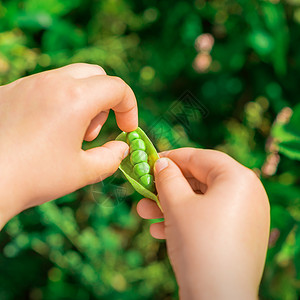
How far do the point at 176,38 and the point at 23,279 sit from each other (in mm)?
1322

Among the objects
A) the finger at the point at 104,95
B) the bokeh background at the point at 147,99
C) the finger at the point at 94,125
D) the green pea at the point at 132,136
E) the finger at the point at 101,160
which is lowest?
the bokeh background at the point at 147,99

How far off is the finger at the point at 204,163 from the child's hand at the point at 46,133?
0.23 m

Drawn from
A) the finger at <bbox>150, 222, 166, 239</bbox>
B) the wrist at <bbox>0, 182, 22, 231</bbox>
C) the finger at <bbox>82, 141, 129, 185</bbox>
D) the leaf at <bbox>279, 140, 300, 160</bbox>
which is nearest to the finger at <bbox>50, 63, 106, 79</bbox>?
the finger at <bbox>82, 141, 129, 185</bbox>

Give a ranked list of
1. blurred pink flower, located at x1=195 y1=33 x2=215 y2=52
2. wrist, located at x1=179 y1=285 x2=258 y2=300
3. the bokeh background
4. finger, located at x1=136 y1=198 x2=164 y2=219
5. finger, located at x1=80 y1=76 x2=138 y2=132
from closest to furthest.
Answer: wrist, located at x1=179 y1=285 x2=258 y2=300, finger, located at x1=80 y1=76 x2=138 y2=132, finger, located at x1=136 y1=198 x2=164 y2=219, the bokeh background, blurred pink flower, located at x1=195 y1=33 x2=215 y2=52

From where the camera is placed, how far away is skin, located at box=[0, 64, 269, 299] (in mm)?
637

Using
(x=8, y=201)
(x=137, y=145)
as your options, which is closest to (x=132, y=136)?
(x=137, y=145)

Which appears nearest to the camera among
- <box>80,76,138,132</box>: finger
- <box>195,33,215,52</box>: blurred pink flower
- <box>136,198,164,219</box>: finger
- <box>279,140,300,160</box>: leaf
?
<box>80,76,138,132</box>: finger

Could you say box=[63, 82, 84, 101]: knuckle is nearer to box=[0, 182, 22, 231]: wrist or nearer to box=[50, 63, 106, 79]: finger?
box=[50, 63, 106, 79]: finger

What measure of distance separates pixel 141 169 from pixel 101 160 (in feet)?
0.47

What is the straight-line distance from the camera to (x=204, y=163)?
82 centimetres

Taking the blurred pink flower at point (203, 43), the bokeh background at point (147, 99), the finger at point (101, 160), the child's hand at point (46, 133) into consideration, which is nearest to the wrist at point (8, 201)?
the child's hand at point (46, 133)

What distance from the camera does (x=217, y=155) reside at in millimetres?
802

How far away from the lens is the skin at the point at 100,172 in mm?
637

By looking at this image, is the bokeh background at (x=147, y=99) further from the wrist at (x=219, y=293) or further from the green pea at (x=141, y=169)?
the wrist at (x=219, y=293)
